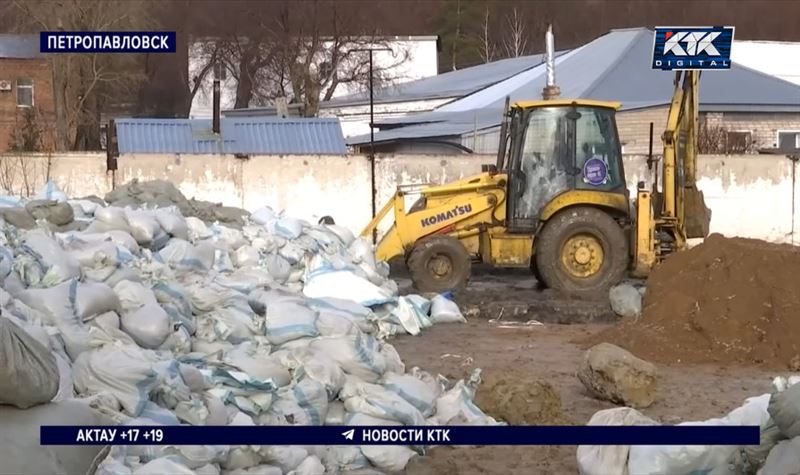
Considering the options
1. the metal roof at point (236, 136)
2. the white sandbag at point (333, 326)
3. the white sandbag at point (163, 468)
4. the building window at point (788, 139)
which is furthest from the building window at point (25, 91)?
the white sandbag at point (163, 468)

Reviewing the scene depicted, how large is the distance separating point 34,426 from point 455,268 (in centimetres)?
818

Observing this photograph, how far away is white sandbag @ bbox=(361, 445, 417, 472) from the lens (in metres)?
6.52

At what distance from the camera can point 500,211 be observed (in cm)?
1296

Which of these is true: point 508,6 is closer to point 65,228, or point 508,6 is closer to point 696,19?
point 696,19

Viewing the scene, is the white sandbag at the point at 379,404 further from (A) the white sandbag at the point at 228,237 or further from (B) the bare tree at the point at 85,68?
(B) the bare tree at the point at 85,68

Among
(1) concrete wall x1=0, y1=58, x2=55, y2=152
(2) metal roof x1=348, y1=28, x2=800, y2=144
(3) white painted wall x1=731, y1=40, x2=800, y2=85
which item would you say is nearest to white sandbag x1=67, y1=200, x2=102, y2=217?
(2) metal roof x1=348, y1=28, x2=800, y2=144

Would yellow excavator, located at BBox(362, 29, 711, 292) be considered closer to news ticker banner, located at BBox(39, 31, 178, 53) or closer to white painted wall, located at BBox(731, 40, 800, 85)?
news ticker banner, located at BBox(39, 31, 178, 53)

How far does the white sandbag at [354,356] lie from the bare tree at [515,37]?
41723 mm

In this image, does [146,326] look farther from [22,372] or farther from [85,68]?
[85,68]

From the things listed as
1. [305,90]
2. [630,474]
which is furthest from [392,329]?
[305,90]

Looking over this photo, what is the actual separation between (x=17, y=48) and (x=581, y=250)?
1317 inches

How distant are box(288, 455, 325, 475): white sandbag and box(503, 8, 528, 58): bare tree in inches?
→ 1710

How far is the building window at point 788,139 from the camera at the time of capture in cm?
2742

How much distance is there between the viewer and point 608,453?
19.2ft
